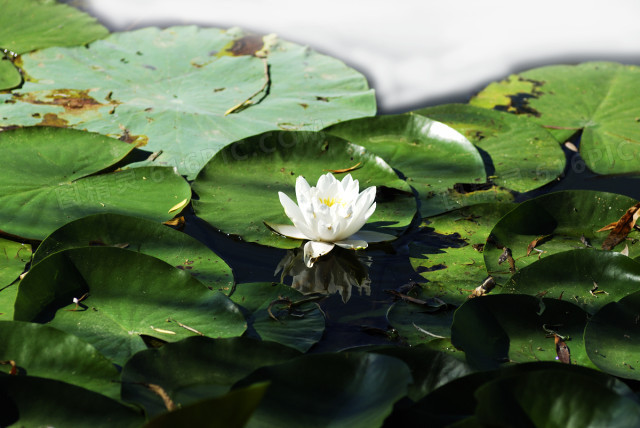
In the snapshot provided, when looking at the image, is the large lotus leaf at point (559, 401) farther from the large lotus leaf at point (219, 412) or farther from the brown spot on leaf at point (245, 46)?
the brown spot on leaf at point (245, 46)

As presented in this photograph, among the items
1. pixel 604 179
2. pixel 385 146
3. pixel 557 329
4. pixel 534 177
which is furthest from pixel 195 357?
pixel 604 179

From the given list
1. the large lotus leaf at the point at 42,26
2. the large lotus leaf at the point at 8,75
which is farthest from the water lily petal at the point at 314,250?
the large lotus leaf at the point at 42,26

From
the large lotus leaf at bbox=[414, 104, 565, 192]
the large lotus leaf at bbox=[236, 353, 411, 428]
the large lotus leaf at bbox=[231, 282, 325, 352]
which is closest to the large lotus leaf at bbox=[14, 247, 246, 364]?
the large lotus leaf at bbox=[231, 282, 325, 352]

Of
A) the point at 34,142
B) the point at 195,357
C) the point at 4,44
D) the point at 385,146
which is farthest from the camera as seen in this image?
the point at 4,44

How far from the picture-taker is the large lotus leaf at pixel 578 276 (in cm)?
184

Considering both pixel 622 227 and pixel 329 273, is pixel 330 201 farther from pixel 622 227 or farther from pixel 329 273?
pixel 622 227

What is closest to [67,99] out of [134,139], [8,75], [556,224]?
[8,75]

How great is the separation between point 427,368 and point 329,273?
0.70 meters

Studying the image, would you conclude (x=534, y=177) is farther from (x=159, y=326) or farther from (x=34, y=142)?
(x=34, y=142)

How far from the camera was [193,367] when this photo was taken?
1441 mm

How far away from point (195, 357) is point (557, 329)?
1.01m

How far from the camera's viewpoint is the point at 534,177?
8.60ft

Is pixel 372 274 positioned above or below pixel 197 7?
below

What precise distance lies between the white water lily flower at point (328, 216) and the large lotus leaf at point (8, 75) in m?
1.86
